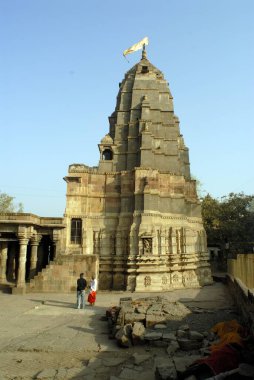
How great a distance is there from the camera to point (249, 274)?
12.2 meters

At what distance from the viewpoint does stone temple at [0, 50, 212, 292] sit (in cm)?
2209

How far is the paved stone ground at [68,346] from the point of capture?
7891 millimetres

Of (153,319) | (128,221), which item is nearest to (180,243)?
(128,221)

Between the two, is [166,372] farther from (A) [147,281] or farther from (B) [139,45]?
(B) [139,45]

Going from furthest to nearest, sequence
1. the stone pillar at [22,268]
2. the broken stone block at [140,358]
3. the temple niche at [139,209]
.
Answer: the temple niche at [139,209] → the stone pillar at [22,268] → the broken stone block at [140,358]

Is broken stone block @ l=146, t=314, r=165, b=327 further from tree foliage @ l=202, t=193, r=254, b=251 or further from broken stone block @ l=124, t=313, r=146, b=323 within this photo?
tree foliage @ l=202, t=193, r=254, b=251

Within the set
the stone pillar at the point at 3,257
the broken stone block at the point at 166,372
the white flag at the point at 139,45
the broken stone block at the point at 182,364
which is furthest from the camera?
the white flag at the point at 139,45

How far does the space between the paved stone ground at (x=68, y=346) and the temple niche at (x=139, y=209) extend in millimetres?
7760

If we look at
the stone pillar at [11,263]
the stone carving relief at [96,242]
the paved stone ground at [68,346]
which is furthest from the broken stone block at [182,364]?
the stone pillar at [11,263]

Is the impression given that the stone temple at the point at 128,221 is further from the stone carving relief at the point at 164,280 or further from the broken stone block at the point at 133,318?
the broken stone block at the point at 133,318

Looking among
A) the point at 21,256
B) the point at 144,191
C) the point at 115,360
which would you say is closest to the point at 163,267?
the point at 144,191

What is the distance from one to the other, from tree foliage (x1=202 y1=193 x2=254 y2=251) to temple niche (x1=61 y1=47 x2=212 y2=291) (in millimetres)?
13876

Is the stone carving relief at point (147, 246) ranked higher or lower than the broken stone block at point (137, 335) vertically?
higher

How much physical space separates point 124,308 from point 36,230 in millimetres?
13083
